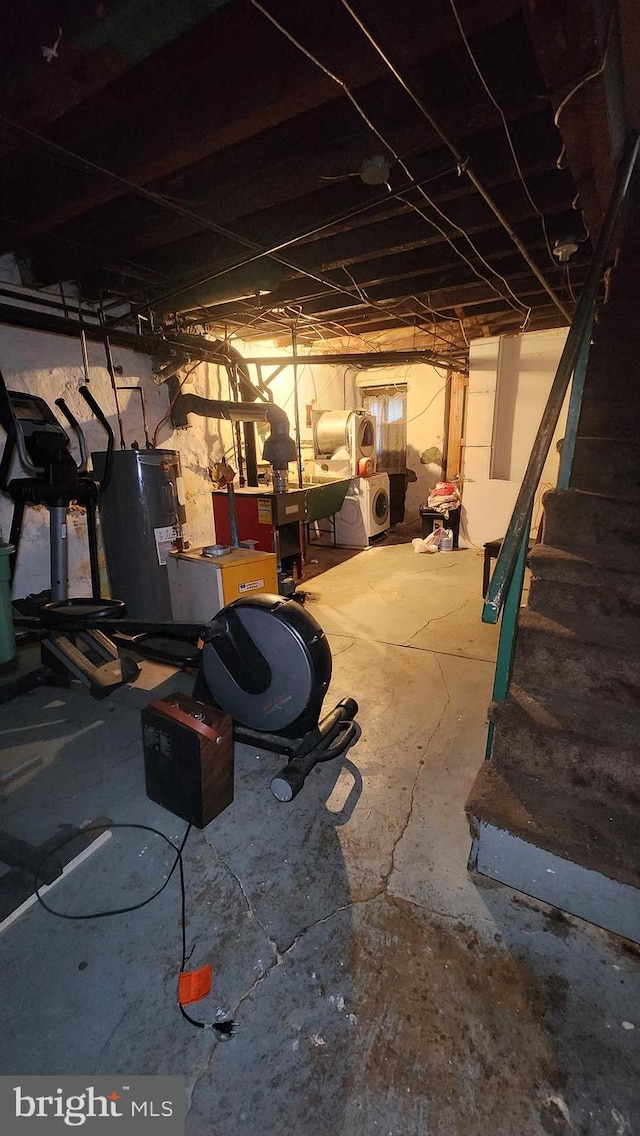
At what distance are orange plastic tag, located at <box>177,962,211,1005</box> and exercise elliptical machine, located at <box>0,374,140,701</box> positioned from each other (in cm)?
153

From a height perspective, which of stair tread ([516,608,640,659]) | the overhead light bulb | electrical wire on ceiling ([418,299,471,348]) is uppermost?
electrical wire on ceiling ([418,299,471,348])

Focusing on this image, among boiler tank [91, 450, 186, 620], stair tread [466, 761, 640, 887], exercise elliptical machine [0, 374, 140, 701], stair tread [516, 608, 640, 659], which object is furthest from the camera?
boiler tank [91, 450, 186, 620]

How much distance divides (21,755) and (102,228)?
2.92m

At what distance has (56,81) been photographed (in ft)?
4.46

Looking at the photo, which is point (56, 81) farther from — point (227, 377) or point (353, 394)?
point (353, 394)

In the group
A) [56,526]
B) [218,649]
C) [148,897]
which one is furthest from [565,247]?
[148,897]

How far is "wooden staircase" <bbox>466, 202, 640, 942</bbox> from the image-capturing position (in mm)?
1231

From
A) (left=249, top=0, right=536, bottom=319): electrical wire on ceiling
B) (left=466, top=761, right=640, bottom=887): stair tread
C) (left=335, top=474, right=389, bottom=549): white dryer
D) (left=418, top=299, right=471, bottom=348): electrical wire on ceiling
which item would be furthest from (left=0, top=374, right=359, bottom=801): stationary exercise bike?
(left=335, top=474, right=389, bottom=549): white dryer

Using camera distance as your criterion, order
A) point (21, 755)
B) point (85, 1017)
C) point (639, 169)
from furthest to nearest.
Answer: point (639, 169) → point (21, 755) → point (85, 1017)

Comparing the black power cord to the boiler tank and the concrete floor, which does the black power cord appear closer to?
the concrete floor

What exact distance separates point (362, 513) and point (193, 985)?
5.07 m

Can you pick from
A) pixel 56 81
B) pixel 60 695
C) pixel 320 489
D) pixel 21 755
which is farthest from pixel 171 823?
pixel 320 489

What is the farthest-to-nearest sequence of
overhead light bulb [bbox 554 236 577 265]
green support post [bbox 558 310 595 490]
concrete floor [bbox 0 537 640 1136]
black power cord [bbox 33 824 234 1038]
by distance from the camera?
overhead light bulb [bbox 554 236 577 265], green support post [bbox 558 310 595 490], black power cord [bbox 33 824 234 1038], concrete floor [bbox 0 537 640 1136]

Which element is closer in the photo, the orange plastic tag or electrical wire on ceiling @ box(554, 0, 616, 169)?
the orange plastic tag
